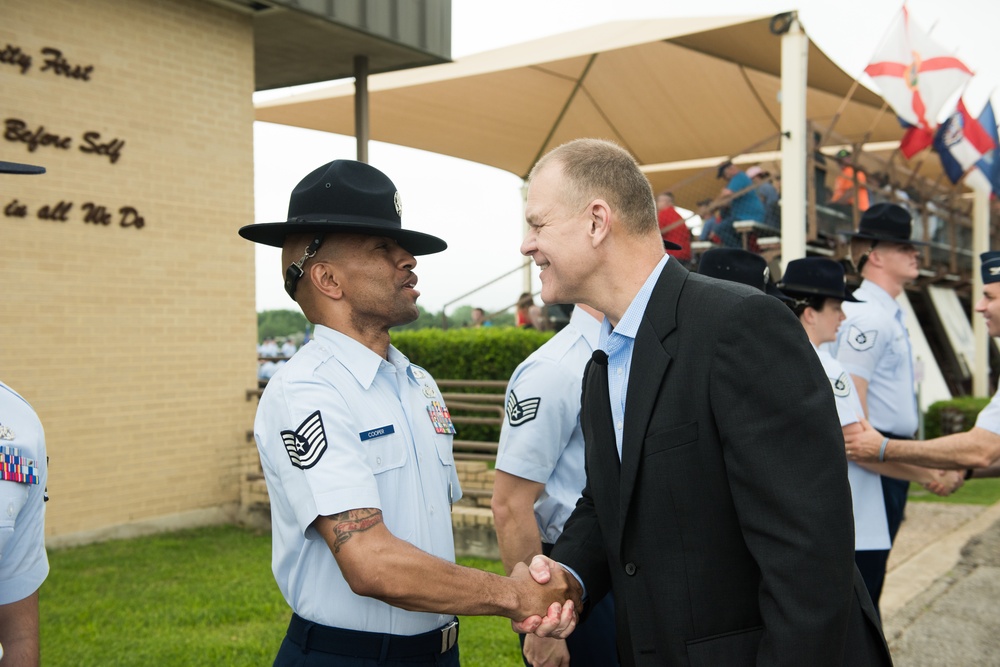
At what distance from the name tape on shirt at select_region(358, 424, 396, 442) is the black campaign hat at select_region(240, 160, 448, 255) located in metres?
0.56

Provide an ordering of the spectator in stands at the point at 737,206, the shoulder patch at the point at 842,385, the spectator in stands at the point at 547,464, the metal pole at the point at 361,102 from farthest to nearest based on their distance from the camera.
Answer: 1. the spectator in stands at the point at 737,206
2. the metal pole at the point at 361,102
3. the shoulder patch at the point at 842,385
4. the spectator in stands at the point at 547,464

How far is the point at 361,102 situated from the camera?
1070 centimetres

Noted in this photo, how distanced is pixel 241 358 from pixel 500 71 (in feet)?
26.1

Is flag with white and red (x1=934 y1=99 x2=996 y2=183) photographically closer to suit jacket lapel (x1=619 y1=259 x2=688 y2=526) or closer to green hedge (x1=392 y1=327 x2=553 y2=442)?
green hedge (x1=392 y1=327 x2=553 y2=442)

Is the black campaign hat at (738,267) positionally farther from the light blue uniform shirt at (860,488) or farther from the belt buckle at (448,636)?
the belt buckle at (448,636)

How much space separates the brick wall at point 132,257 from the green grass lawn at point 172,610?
81cm

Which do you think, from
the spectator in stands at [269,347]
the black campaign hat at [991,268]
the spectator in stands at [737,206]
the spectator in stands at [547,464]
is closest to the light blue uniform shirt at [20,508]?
the spectator in stands at [547,464]

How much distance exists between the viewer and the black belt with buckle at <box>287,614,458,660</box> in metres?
2.33

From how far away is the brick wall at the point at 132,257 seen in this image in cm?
754

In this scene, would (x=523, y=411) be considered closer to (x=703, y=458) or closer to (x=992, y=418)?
(x=703, y=458)

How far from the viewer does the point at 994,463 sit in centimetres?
421

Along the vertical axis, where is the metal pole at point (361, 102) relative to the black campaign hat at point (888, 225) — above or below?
above

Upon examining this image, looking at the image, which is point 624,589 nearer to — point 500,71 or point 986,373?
point 500,71

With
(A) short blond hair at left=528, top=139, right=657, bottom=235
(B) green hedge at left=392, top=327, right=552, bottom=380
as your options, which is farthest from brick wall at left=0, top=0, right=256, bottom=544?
(A) short blond hair at left=528, top=139, right=657, bottom=235
